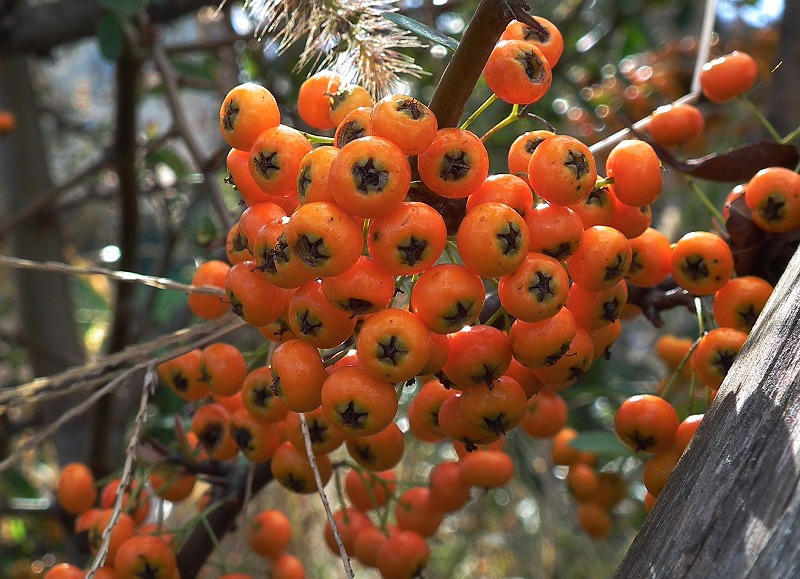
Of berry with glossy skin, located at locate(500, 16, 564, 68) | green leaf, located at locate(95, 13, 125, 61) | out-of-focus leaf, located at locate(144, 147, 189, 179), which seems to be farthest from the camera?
out-of-focus leaf, located at locate(144, 147, 189, 179)

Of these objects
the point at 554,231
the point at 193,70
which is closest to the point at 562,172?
the point at 554,231

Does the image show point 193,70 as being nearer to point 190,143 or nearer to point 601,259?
point 190,143

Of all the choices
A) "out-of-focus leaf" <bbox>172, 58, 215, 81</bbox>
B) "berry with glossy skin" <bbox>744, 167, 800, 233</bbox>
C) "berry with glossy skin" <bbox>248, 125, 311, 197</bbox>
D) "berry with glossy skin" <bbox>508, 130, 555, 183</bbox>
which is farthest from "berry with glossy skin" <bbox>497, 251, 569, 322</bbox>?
"out-of-focus leaf" <bbox>172, 58, 215, 81</bbox>

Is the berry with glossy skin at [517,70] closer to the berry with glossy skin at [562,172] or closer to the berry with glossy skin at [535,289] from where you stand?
the berry with glossy skin at [562,172]

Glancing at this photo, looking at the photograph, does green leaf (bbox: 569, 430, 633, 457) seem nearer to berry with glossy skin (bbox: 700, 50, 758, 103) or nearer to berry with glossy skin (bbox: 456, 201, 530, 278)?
berry with glossy skin (bbox: 700, 50, 758, 103)

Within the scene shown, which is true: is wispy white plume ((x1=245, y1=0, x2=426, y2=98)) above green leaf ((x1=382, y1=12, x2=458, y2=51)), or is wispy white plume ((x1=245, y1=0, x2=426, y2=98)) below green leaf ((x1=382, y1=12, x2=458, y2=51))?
below

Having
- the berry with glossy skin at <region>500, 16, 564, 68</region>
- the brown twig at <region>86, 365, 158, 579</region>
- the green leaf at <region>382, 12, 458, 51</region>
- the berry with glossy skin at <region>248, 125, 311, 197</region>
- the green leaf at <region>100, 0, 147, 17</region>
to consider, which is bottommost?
the brown twig at <region>86, 365, 158, 579</region>

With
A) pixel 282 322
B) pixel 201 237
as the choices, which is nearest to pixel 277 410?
pixel 282 322

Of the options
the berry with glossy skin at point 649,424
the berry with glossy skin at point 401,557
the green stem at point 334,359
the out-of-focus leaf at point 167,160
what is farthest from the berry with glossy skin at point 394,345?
the out-of-focus leaf at point 167,160
